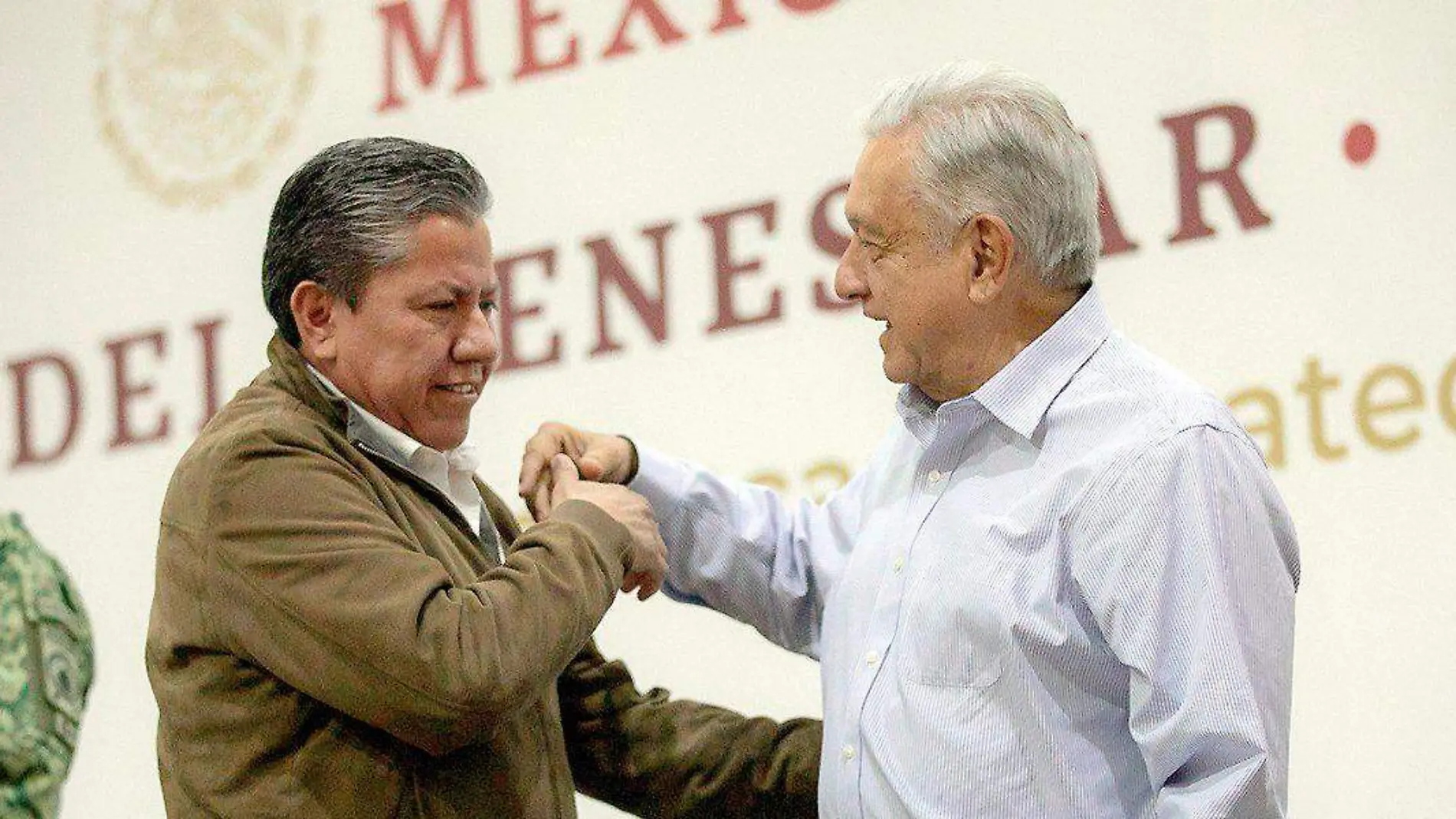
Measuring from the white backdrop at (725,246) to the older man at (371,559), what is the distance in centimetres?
110

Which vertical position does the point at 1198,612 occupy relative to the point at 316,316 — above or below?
below

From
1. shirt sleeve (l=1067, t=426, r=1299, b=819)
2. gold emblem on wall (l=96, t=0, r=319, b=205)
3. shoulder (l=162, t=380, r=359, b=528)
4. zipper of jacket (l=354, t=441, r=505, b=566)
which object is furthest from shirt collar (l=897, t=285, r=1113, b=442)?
gold emblem on wall (l=96, t=0, r=319, b=205)

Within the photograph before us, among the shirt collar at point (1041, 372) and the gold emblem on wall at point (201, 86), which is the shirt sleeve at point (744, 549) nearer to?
the shirt collar at point (1041, 372)

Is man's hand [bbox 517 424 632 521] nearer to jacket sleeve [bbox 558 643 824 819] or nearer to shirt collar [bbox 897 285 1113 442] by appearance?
jacket sleeve [bbox 558 643 824 819]

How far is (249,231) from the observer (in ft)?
13.6

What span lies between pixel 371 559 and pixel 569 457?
0.41 m

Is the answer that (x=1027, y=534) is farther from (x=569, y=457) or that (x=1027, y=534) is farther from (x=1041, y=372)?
(x=569, y=457)

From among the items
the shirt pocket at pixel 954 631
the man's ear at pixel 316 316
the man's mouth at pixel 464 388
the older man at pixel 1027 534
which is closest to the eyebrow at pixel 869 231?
the older man at pixel 1027 534

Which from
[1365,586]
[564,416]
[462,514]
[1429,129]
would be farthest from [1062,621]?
[564,416]

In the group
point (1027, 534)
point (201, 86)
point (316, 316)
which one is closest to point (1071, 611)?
point (1027, 534)

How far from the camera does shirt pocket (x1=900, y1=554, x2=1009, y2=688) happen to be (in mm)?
2285

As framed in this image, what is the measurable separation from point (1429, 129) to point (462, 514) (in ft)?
5.19

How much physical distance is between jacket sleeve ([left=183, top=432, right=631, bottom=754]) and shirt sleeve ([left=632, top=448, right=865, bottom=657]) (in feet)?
1.29

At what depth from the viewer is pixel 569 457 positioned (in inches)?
103
